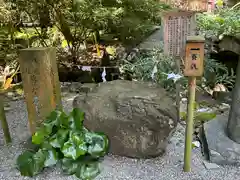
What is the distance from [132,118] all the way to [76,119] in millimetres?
471

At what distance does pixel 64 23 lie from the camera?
4383mm

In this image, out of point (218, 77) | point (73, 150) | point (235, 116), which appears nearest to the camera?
point (73, 150)

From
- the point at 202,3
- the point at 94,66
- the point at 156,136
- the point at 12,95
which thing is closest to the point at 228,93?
the point at 202,3

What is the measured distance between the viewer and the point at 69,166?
1.99m

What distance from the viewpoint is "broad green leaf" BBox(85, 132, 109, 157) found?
202 centimetres

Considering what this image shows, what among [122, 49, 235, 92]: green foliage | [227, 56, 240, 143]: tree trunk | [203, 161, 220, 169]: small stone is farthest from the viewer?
[122, 49, 235, 92]: green foliage

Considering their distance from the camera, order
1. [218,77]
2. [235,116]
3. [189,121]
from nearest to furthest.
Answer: [189,121] → [235,116] → [218,77]

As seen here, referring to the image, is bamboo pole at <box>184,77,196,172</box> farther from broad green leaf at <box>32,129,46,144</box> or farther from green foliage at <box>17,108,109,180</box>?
broad green leaf at <box>32,129,46,144</box>

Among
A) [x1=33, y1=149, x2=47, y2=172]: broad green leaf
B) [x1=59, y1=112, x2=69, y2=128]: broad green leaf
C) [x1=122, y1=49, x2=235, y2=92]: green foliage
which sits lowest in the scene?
[x1=33, y1=149, x2=47, y2=172]: broad green leaf

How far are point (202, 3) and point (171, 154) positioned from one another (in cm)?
178

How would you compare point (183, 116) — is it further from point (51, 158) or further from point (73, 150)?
point (51, 158)

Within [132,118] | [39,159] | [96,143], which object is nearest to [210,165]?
[132,118]

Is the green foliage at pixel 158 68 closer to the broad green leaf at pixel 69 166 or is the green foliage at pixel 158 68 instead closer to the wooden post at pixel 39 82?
the wooden post at pixel 39 82

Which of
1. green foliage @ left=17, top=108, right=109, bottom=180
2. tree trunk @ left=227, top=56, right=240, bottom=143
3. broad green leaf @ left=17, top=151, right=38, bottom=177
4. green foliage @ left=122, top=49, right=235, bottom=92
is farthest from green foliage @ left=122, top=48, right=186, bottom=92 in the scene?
broad green leaf @ left=17, top=151, right=38, bottom=177
